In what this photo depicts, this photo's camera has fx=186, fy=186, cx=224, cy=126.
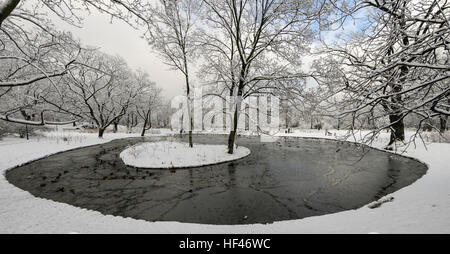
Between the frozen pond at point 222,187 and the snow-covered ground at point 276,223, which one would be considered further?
the frozen pond at point 222,187

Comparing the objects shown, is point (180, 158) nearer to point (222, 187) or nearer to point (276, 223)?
point (222, 187)

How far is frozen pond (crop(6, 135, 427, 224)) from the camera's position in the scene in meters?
5.29

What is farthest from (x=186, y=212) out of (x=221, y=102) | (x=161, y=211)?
(x=221, y=102)

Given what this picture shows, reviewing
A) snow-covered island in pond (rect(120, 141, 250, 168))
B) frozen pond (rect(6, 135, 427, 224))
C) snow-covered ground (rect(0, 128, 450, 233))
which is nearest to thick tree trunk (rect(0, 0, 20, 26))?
snow-covered ground (rect(0, 128, 450, 233))

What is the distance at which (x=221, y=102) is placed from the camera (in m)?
14.6

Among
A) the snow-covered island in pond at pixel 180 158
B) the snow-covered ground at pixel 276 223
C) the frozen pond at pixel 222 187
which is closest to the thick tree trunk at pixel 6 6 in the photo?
the snow-covered ground at pixel 276 223

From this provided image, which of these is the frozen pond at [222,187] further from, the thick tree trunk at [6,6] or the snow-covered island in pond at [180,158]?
the thick tree trunk at [6,6]

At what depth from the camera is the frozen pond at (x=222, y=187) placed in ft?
17.3

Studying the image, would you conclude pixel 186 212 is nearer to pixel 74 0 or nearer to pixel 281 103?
pixel 74 0

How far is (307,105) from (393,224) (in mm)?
8177

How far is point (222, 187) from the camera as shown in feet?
24.0

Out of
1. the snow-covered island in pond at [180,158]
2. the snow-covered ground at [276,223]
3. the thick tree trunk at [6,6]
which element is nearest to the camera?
the thick tree trunk at [6,6]

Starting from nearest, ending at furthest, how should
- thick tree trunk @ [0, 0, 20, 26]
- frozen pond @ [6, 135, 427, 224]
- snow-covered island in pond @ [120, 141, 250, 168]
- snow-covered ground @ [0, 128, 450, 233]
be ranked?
thick tree trunk @ [0, 0, 20, 26], snow-covered ground @ [0, 128, 450, 233], frozen pond @ [6, 135, 427, 224], snow-covered island in pond @ [120, 141, 250, 168]

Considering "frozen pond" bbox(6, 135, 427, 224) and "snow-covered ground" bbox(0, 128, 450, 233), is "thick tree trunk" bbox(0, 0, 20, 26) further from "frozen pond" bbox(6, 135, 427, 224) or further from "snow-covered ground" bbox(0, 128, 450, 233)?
"frozen pond" bbox(6, 135, 427, 224)
